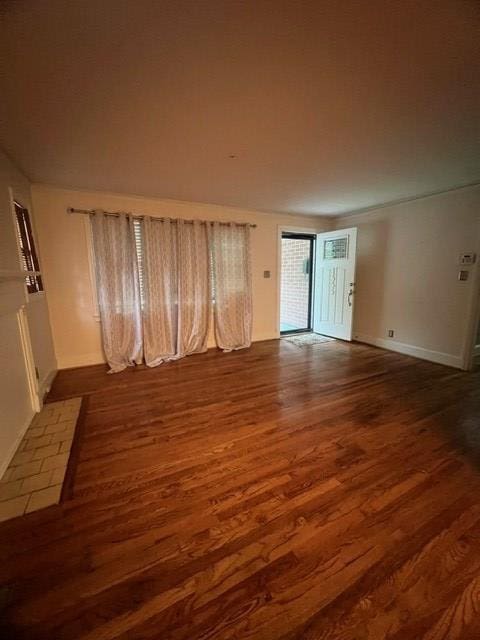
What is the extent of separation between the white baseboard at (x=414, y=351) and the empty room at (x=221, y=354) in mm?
31

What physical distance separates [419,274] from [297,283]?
261cm

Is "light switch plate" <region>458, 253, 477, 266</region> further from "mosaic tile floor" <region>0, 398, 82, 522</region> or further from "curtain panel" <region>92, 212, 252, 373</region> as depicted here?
"mosaic tile floor" <region>0, 398, 82, 522</region>

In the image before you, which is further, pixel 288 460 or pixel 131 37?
pixel 288 460

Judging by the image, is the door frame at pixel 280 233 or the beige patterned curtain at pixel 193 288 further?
the door frame at pixel 280 233

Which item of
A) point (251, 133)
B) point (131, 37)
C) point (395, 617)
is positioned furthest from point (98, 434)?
point (251, 133)

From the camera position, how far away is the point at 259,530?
1.34 metres

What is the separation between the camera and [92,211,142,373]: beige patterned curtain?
11.3ft

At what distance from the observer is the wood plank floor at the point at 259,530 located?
3.29ft

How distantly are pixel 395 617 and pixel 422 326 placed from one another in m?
3.78

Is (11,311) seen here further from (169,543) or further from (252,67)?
(252,67)

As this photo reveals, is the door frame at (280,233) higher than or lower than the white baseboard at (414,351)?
higher

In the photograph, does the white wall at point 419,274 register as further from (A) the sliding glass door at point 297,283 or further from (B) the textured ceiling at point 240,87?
(A) the sliding glass door at point 297,283

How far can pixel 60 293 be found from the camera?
346 centimetres

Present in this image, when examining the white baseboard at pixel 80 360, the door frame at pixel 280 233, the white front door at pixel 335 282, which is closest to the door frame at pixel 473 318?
the white front door at pixel 335 282
